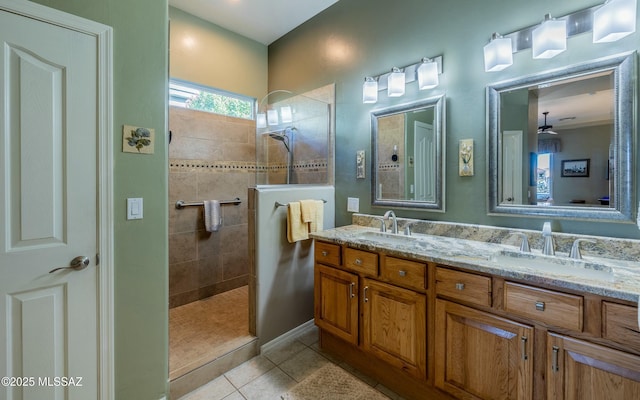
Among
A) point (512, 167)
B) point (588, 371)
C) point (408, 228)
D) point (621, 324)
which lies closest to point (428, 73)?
point (512, 167)

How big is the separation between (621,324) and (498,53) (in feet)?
4.88

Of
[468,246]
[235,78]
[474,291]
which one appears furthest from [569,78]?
[235,78]

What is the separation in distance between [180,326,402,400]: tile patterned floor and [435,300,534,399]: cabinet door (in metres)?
0.48

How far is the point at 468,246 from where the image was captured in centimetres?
174

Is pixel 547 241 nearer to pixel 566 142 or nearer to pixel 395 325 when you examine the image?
pixel 566 142

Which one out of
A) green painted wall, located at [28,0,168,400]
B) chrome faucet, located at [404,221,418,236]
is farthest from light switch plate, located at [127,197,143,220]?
chrome faucet, located at [404,221,418,236]

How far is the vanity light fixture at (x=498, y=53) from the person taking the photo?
170 cm

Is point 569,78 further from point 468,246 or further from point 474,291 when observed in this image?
point 474,291

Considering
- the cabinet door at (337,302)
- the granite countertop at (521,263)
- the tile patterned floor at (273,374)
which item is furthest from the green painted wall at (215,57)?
the tile patterned floor at (273,374)

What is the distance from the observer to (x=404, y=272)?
165 centimetres

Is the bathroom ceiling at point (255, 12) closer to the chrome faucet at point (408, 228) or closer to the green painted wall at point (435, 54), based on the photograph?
the green painted wall at point (435, 54)

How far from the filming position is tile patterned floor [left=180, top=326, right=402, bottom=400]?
181 cm

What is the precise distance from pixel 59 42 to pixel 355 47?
81.7 inches

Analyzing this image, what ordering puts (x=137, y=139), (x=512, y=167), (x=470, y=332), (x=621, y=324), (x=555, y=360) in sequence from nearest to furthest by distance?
(x=621, y=324), (x=555, y=360), (x=470, y=332), (x=137, y=139), (x=512, y=167)
